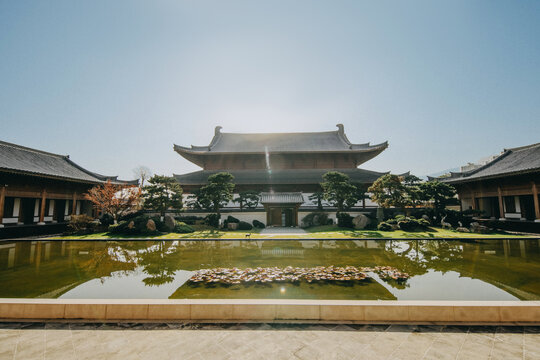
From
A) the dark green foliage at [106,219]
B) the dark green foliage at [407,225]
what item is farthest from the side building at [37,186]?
the dark green foliage at [407,225]

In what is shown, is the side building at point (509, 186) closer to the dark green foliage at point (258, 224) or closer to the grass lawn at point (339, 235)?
the grass lawn at point (339, 235)

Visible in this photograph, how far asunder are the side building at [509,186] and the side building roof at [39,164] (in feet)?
107

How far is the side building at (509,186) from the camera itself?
55.6ft

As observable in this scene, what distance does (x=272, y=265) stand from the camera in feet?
26.7

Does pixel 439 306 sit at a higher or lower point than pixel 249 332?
higher

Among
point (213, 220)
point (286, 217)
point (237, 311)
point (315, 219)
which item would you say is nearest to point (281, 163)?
point (286, 217)

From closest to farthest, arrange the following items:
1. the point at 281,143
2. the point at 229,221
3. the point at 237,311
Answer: the point at 237,311 → the point at 229,221 → the point at 281,143

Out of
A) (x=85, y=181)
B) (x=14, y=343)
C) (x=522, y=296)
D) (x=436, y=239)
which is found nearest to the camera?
(x=14, y=343)

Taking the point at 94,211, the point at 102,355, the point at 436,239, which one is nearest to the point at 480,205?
the point at 436,239

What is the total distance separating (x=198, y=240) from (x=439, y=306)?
1308 centimetres

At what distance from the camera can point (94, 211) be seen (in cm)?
2444

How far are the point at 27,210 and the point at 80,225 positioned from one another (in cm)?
679

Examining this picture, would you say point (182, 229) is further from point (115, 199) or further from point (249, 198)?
point (249, 198)

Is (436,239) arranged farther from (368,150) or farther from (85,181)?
(85,181)
